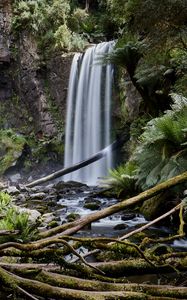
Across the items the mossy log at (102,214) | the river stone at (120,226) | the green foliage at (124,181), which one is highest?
the green foliage at (124,181)

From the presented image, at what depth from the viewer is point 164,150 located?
22.6 feet

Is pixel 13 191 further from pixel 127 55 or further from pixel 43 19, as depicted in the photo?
pixel 43 19

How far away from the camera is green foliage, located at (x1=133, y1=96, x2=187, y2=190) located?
21.0ft

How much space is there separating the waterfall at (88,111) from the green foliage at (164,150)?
7.93 metres

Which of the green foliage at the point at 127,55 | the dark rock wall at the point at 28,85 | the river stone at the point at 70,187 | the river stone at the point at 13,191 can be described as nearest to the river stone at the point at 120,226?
the river stone at the point at 70,187

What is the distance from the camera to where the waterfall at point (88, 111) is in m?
16.0

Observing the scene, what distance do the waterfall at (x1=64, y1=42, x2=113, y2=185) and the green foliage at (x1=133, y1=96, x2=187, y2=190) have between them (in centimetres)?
793

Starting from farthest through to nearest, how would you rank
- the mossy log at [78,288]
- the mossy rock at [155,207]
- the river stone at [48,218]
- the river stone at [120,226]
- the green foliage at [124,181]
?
1. the green foliage at [124,181]
2. the river stone at [48,218]
3. the river stone at [120,226]
4. the mossy rock at [155,207]
5. the mossy log at [78,288]

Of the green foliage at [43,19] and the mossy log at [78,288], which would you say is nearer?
the mossy log at [78,288]

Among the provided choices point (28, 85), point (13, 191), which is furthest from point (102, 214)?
point (28, 85)

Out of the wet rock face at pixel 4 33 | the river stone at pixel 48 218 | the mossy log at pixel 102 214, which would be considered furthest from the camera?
the wet rock face at pixel 4 33

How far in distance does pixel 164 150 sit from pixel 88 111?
980 cm

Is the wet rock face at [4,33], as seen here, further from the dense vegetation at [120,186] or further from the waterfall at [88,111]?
the waterfall at [88,111]

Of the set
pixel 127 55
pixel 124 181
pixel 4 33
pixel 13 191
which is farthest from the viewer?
→ pixel 4 33
